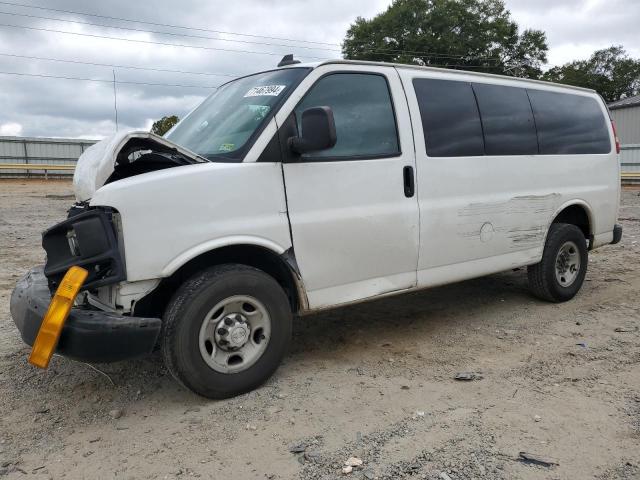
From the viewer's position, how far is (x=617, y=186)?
603 cm

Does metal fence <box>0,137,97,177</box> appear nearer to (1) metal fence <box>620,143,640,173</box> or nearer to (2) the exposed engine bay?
(2) the exposed engine bay

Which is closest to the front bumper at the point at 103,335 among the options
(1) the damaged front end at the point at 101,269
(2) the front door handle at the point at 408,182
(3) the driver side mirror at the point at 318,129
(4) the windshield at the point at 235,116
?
(1) the damaged front end at the point at 101,269

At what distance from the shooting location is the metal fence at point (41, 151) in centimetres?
2798

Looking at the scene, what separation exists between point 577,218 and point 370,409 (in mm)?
3642

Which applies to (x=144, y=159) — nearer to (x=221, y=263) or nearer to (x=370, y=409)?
(x=221, y=263)

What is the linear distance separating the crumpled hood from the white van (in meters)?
0.01

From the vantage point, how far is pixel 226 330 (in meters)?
3.38

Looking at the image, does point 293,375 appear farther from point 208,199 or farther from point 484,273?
point 484,273

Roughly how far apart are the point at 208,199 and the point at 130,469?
1494mm

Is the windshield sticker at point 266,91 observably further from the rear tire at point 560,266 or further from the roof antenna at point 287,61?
the rear tire at point 560,266

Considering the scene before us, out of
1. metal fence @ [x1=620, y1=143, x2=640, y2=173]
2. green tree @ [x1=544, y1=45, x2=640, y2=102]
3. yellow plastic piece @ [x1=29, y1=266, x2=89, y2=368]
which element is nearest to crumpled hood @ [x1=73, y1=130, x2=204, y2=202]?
yellow plastic piece @ [x1=29, y1=266, x2=89, y2=368]

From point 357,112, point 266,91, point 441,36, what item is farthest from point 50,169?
point 441,36

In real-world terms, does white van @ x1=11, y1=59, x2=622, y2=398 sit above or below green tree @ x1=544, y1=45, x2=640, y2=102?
below

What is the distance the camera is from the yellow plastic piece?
2922 millimetres
